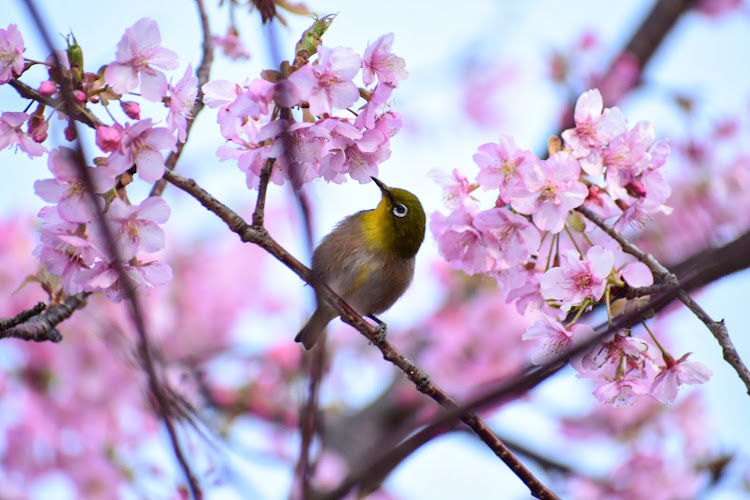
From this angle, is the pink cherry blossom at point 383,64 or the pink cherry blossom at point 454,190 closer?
the pink cherry blossom at point 383,64

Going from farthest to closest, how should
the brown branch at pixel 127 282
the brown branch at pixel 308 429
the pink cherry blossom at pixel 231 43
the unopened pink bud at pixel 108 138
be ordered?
the pink cherry blossom at pixel 231 43 < the unopened pink bud at pixel 108 138 < the brown branch at pixel 308 429 < the brown branch at pixel 127 282

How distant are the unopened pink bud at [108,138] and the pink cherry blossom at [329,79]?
411 mm

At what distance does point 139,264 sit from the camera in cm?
185

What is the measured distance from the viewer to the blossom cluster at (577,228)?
1896 mm

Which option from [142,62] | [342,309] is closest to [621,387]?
[342,309]

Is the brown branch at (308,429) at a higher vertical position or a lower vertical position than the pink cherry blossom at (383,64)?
lower

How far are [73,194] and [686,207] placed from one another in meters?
5.62

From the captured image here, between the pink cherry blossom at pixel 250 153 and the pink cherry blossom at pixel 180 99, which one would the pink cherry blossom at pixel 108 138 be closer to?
the pink cherry blossom at pixel 180 99

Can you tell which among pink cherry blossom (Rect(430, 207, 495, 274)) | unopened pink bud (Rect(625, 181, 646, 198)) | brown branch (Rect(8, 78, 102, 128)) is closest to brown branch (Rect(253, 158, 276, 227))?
brown branch (Rect(8, 78, 102, 128))

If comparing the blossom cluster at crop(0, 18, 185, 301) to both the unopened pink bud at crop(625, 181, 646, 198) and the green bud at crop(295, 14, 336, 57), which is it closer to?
the green bud at crop(295, 14, 336, 57)

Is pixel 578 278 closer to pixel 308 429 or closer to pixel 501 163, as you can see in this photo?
pixel 501 163

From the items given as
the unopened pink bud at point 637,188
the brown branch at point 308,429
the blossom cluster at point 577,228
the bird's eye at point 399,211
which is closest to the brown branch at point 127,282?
the brown branch at point 308,429

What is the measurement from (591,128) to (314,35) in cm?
84

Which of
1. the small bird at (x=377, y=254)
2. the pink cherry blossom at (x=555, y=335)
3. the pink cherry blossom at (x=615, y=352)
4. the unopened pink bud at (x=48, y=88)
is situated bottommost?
the pink cherry blossom at (x=615, y=352)
